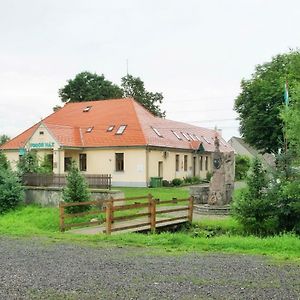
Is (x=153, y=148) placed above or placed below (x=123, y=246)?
above

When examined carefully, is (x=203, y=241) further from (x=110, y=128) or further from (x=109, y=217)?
(x=110, y=128)

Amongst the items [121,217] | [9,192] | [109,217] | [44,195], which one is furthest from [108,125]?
[109,217]

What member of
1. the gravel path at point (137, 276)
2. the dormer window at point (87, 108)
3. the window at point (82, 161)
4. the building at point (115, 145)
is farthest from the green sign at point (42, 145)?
the gravel path at point (137, 276)

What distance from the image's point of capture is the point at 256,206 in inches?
636

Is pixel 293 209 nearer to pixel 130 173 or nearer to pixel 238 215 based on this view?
pixel 238 215

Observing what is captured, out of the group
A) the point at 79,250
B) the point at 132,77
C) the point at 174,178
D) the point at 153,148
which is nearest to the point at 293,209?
the point at 79,250

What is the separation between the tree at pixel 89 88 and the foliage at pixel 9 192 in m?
41.4

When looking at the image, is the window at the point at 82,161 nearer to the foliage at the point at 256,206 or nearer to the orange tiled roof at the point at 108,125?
the orange tiled roof at the point at 108,125

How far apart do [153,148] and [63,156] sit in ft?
23.7

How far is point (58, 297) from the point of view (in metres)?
7.00

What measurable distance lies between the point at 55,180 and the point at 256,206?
14.4 meters

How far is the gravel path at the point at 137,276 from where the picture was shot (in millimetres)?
7227

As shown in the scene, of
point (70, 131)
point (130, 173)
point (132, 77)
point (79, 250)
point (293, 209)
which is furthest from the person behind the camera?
point (132, 77)

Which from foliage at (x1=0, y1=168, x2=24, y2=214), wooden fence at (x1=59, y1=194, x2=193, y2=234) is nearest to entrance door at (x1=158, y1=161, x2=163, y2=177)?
foliage at (x1=0, y1=168, x2=24, y2=214)
